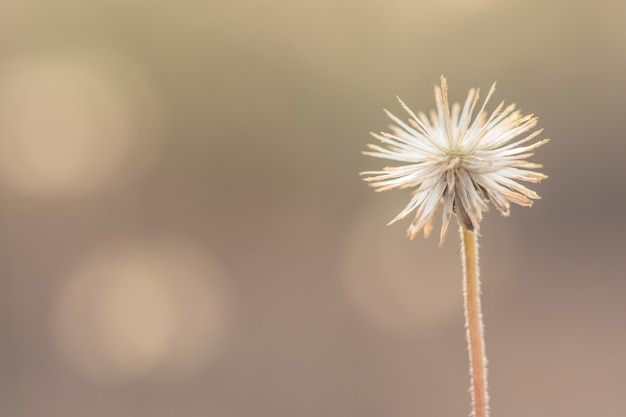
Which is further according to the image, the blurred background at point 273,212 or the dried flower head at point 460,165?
the blurred background at point 273,212

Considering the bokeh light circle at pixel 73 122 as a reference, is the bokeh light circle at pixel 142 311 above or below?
below

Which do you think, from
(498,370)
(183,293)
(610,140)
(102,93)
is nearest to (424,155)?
(498,370)

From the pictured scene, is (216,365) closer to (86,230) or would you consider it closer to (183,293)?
(183,293)

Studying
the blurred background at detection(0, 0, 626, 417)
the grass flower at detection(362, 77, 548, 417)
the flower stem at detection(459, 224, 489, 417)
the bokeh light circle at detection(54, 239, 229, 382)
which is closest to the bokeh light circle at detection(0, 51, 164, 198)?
the blurred background at detection(0, 0, 626, 417)

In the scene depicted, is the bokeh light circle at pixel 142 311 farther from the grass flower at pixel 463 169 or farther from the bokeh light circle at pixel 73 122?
the grass flower at pixel 463 169

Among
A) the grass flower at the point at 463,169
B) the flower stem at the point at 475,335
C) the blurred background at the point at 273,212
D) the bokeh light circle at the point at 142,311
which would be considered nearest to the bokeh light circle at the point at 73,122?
the blurred background at the point at 273,212

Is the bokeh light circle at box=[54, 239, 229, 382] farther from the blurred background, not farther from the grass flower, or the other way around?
the grass flower
